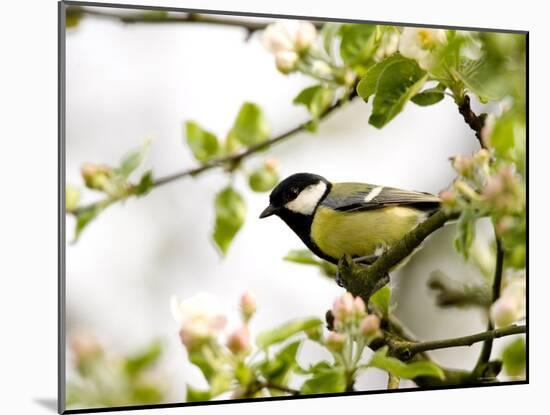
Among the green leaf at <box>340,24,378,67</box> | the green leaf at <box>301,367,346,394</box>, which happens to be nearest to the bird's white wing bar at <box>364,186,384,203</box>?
the green leaf at <box>340,24,378,67</box>

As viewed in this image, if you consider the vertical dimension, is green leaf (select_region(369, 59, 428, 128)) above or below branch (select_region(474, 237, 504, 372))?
above

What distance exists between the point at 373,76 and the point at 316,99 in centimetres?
24

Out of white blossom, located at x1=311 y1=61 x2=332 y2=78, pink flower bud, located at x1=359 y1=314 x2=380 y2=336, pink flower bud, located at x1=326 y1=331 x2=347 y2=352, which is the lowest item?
pink flower bud, located at x1=326 y1=331 x2=347 y2=352

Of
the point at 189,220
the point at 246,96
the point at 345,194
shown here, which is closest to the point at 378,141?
the point at 345,194

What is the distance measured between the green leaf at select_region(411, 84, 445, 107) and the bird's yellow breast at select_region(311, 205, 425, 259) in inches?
10.5

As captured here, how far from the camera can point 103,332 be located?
193 centimetres

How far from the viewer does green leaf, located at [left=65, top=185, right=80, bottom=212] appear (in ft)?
6.28

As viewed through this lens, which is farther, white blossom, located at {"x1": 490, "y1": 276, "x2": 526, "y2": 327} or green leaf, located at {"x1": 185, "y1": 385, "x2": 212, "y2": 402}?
white blossom, located at {"x1": 490, "y1": 276, "x2": 526, "y2": 327}

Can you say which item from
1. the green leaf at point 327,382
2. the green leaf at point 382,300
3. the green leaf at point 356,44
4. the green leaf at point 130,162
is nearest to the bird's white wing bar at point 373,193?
the green leaf at point 382,300

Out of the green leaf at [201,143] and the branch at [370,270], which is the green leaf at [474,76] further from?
the green leaf at [201,143]

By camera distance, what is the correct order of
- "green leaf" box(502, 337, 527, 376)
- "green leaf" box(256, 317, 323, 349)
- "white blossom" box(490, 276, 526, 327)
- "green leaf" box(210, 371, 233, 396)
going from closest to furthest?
"green leaf" box(210, 371, 233, 396) < "green leaf" box(256, 317, 323, 349) < "white blossom" box(490, 276, 526, 327) < "green leaf" box(502, 337, 527, 376)

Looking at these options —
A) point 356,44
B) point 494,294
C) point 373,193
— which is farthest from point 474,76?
point 494,294

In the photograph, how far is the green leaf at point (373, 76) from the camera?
1.82 meters

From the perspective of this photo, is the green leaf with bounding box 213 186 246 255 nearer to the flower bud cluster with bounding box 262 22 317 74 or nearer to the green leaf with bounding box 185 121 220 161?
the green leaf with bounding box 185 121 220 161
